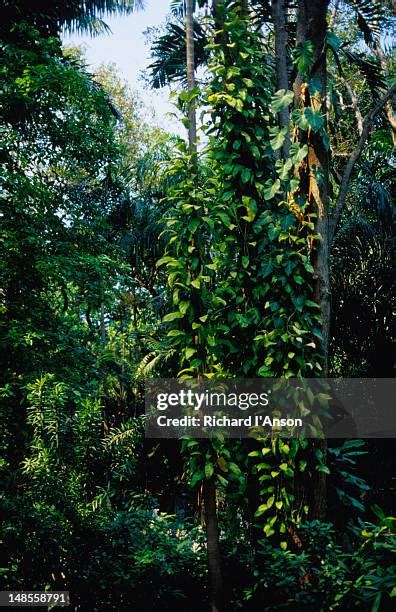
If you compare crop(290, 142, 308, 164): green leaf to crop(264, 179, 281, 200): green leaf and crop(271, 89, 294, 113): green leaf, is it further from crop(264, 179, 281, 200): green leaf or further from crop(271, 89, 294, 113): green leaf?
crop(271, 89, 294, 113): green leaf

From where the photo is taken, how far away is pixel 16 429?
27.0 ft

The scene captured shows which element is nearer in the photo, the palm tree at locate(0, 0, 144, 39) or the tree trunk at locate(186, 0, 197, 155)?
the tree trunk at locate(186, 0, 197, 155)

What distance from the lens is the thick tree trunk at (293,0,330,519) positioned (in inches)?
241

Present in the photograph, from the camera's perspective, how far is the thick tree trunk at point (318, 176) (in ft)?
20.1

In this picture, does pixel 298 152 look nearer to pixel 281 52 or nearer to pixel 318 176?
pixel 318 176

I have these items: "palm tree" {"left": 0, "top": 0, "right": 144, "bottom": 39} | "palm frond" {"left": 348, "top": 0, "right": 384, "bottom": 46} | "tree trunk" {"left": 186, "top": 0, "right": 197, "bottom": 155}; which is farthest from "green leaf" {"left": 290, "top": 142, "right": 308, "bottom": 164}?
"palm tree" {"left": 0, "top": 0, "right": 144, "bottom": 39}

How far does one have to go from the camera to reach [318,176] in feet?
21.1

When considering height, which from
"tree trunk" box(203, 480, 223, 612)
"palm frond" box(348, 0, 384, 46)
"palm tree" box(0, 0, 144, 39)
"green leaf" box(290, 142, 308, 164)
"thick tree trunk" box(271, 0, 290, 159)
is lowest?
"tree trunk" box(203, 480, 223, 612)

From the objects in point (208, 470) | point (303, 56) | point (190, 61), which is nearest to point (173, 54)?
point (190, 61)

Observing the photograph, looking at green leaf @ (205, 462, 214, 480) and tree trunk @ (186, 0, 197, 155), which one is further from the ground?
tree trunk @ (186, 0, 197, 155)

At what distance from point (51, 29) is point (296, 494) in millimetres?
10247

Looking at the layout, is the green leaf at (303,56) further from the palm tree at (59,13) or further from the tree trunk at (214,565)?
the palm tree at (59,13)

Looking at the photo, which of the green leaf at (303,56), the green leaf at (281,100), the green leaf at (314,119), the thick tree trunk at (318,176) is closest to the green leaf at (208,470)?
the thick tree trunk at (318,176)

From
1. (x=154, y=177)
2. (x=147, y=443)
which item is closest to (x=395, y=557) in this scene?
(x=147, y=443)
